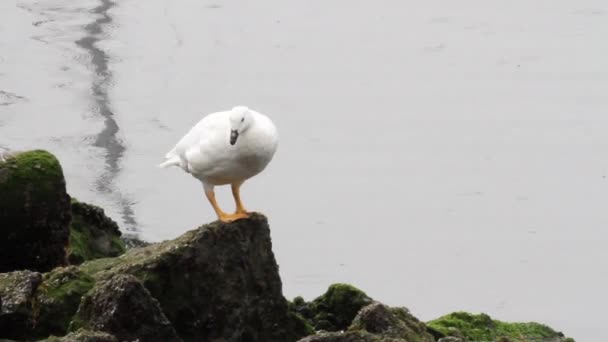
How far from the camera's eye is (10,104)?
11.4 meters

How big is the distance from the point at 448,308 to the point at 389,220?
1182mm

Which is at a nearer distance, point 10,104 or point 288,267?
point 288,267

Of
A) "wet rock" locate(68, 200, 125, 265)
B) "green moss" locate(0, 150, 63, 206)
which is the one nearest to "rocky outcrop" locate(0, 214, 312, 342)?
"green moss" locate(0, 150, 63, 206)

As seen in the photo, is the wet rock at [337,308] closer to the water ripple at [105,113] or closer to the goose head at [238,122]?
the goose head at [238,122]

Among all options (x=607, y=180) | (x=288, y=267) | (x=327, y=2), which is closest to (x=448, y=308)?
(x=288, y=267)

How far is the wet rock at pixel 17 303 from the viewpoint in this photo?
522 cm

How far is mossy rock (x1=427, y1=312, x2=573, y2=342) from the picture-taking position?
6504 mm

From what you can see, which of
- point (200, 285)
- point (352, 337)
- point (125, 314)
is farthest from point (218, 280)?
point (352, 337)

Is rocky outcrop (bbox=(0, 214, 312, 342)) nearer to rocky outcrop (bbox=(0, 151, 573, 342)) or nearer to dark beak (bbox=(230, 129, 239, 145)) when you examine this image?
rocky outcrop (bbox=(0, 151, 573, 342))

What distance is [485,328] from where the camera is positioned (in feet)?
21.6

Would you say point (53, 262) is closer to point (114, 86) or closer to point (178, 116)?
point (178, 116)

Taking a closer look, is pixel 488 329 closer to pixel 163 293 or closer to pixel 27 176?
pixel 163 293

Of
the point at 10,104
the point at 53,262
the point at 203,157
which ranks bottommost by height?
the point at 10,104

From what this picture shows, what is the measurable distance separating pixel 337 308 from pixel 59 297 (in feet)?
4.39
